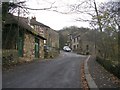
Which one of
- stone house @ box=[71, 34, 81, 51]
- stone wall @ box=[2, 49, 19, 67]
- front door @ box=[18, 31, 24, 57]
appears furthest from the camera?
stone house @ box=[71, 34, 81, 51]

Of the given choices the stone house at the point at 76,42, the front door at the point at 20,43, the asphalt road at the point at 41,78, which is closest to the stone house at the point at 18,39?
the front door at the point at 20,43

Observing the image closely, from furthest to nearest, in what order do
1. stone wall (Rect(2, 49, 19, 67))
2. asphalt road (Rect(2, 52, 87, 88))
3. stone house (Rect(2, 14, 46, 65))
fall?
stone house (Rect(2, 14, 46, 65))
stone wall (Rect(2, 49, 19, 67))
asphalt road (Rect(2, 52, 87, 88))

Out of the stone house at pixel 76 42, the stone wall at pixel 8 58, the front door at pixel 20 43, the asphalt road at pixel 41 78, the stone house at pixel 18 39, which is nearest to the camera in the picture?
the asphalt road at pixel 41 78

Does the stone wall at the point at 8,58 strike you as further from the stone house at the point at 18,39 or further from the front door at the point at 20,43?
the front door at the point at 20,43

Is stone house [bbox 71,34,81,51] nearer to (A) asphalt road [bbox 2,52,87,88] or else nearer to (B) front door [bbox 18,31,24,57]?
(B) front door [bbox 18,31,24,57]

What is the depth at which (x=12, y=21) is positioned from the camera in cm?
2830

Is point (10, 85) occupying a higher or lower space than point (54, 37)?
lower

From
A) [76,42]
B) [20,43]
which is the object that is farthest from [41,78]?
[76,42]

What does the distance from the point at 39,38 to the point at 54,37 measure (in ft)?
134

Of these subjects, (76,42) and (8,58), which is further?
(76,42)

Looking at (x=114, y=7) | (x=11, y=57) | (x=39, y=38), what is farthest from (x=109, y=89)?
(x=39, y=38)

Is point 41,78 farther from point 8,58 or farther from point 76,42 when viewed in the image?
point 76,42

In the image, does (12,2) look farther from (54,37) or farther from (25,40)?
(54,37)

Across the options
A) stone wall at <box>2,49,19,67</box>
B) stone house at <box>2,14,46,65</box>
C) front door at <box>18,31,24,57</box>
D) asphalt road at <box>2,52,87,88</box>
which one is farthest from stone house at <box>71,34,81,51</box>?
asphalt road at <box>2,52,87,88</box>
